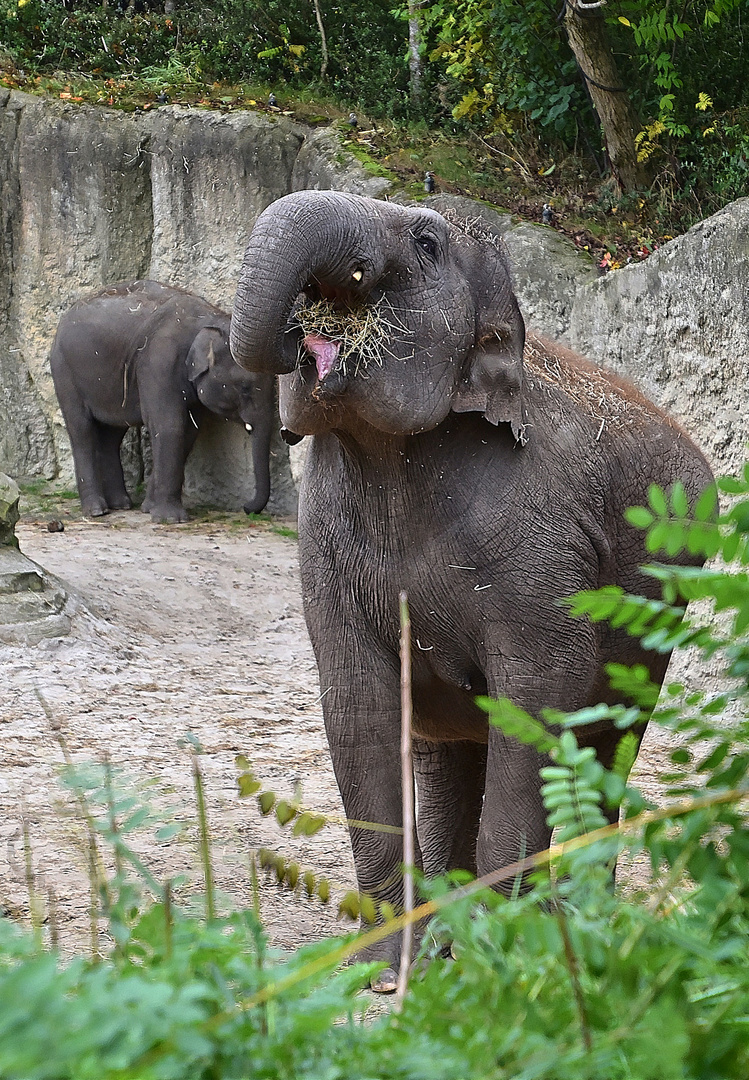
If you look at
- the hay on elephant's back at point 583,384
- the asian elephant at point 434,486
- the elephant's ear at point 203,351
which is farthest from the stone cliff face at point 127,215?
the asian elephant at point 434,486

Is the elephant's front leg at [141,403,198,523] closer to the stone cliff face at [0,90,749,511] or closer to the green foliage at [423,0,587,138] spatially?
the stone cliff face at [0,90,749,511]

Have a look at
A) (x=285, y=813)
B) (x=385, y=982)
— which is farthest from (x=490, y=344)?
(x=285, y=813)

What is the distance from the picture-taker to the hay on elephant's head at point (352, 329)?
126 inches

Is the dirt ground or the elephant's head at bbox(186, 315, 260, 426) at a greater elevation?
the elephant's head at bbox(186, 315, 260, 426)

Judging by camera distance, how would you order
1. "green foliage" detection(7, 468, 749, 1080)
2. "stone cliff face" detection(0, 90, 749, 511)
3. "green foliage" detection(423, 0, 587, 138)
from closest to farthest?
"green foliage" detection(7, 468, 749, 1080) < "green foliage" detection(423, 0, 587, 138) < "stone cliff face" detection(0, 90, 749, 511)

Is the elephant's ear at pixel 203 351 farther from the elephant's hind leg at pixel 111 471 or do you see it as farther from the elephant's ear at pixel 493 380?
the elephant's ear at pixel 493 380

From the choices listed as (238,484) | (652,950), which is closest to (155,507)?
(238,484)

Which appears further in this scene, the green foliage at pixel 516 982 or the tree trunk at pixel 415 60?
the tree trunk at pixel 415 60

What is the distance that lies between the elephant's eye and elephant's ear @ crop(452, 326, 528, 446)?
0.26 metres

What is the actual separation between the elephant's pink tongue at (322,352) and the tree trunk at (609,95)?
6934 mm

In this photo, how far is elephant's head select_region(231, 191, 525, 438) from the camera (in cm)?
303

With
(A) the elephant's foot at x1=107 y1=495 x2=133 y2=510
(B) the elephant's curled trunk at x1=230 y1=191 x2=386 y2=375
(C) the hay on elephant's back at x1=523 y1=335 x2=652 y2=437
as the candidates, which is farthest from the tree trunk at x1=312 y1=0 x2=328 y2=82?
(B) the elephant's curled trunk at x1=230 y1=191 x2=386 y2=375

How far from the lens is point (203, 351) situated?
40.5 feet

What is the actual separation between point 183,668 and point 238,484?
563 centimetres
